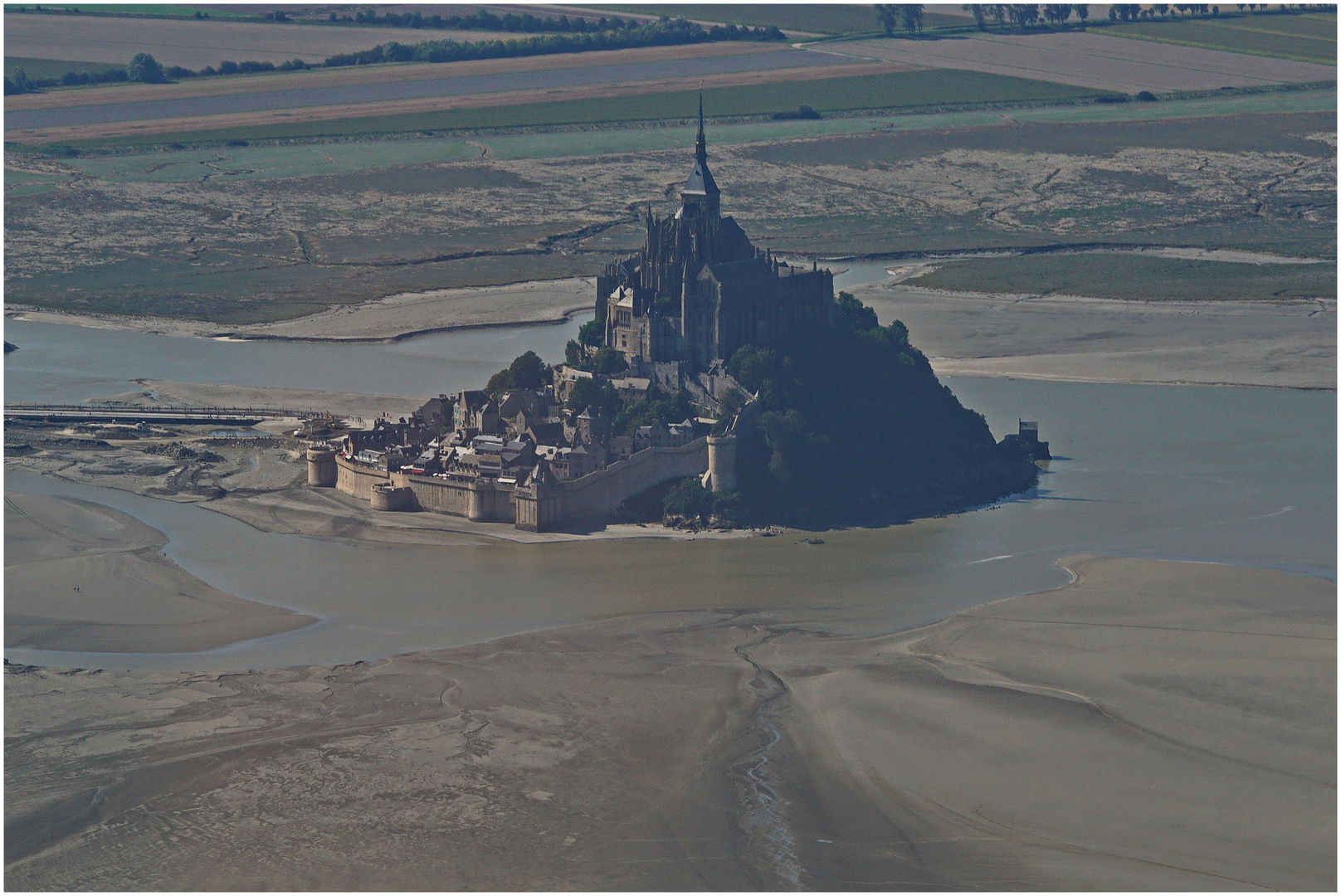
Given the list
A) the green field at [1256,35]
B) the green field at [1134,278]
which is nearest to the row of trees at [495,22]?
the green field at [1256,35]

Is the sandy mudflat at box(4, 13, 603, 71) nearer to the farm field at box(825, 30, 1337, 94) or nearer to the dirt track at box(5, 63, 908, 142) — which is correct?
the dirt track at box(5, 63, 908, 142)

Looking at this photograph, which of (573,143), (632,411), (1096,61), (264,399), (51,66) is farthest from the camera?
(1096,61)

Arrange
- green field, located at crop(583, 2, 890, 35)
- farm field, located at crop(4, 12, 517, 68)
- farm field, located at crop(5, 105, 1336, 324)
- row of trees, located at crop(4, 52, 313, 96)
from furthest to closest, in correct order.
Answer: green field, located at crop(583, 2, 890, 35) < farm field, located at crop(4, 12, 517, 68) < row of trees, located at crop(4, 52, 313, 96) < farm field, located at crop(5, 105, 1336, 324)

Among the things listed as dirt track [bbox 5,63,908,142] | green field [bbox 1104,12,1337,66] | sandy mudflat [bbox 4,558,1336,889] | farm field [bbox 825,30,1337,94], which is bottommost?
sandy mudflat [bbox 4,558,1336,889]

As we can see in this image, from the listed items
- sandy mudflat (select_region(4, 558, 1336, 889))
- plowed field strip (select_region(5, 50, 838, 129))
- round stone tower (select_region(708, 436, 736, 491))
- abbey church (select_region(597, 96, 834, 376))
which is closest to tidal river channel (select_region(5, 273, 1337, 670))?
sandy mudflat (select_region(4, 558, 1336, 889))

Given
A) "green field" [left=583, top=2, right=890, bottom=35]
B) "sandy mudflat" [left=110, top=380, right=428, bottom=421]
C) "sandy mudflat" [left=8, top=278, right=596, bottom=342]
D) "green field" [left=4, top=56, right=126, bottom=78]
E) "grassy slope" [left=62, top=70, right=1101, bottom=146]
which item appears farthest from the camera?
"green field" [left=583, top=2, right=890, bottom=35]

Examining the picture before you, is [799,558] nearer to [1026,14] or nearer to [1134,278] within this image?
[1134,278]

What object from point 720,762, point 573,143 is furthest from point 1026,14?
point 720,762
